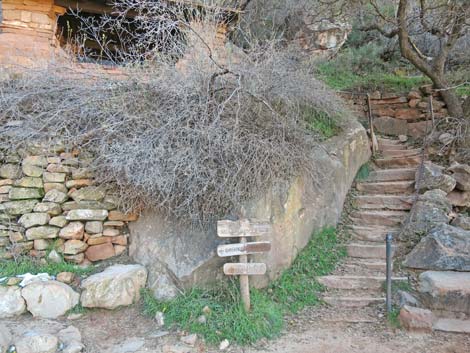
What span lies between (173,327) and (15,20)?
5.57 meters

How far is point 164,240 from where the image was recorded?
4363 mm

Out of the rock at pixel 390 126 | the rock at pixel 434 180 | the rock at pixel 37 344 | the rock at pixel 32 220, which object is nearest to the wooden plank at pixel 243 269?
the rock at pixel 37 344

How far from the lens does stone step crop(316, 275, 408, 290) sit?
15.0ft

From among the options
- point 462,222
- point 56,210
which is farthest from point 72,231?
point 462,222

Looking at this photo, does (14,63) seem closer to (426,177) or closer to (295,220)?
(295,220)

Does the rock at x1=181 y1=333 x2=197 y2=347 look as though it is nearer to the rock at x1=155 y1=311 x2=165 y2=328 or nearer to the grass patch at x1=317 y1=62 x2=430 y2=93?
the rock at x1=155 y1=311 x2=165 y2=328

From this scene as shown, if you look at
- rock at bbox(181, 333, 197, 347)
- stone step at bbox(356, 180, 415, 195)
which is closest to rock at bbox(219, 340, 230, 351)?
rock at bbox(181, 333, 197, 347)

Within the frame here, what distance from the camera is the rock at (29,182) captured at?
438cm

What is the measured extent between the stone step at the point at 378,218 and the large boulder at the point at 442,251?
33.9 inches

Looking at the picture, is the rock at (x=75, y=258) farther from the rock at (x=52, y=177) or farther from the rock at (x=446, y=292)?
the rock at (x=446, y=292)

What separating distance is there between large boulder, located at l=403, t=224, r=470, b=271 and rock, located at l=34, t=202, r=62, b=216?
14.4 ft

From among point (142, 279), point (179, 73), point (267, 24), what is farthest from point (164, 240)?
point (267, 24)

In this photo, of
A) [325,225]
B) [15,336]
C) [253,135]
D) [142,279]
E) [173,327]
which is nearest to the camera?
[15,336]

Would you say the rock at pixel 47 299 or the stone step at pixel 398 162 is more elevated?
the stone step at pixel 398 162
